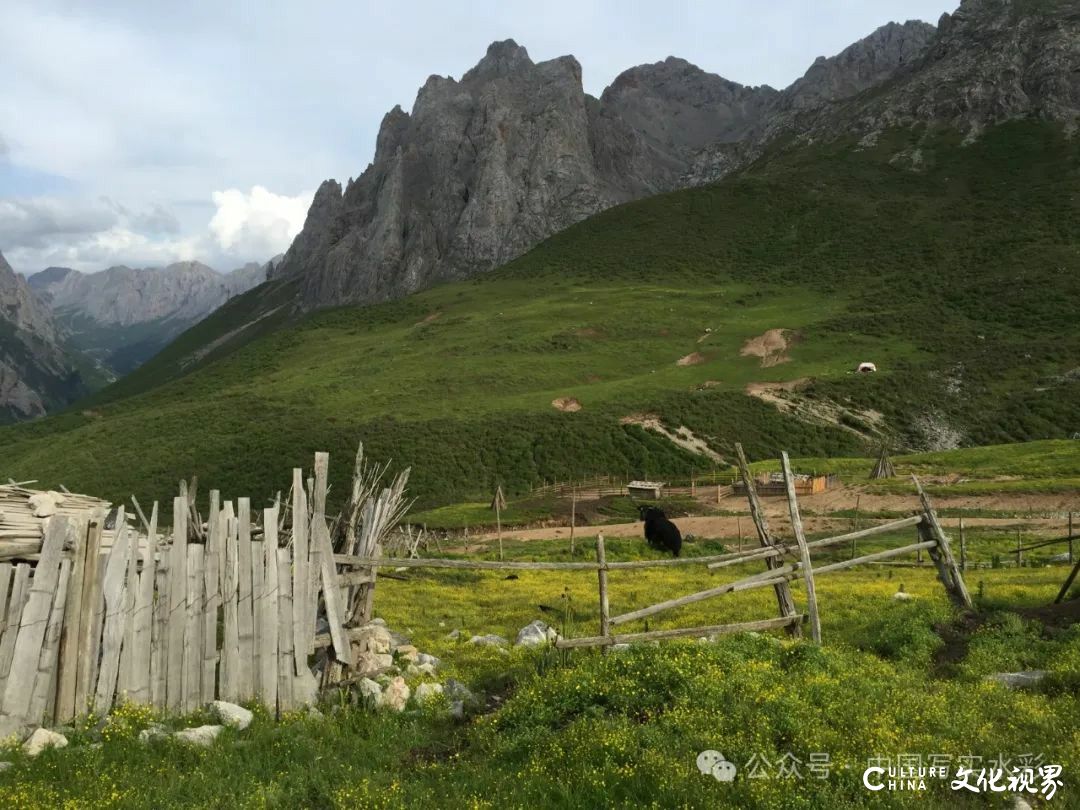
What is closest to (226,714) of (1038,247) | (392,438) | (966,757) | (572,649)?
(572,649)

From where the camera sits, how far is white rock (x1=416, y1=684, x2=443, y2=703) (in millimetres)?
8875

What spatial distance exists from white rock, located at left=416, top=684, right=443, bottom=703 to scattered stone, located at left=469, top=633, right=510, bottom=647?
3.02 m

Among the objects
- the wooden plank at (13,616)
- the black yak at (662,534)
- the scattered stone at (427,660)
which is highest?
the wooden plank at (13,616)

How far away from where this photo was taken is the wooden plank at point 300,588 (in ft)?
29.4

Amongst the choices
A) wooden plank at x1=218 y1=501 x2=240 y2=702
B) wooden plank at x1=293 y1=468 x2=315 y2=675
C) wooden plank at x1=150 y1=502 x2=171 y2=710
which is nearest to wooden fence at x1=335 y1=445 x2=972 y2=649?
wooden plank at x1=293 y1=468 x2=315 y2=675

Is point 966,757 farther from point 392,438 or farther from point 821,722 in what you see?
point 392,438

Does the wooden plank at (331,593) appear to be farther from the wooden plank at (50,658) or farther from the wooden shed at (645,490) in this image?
the wooden shed at (645,490)

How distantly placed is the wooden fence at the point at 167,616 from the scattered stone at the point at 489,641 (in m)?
3.45

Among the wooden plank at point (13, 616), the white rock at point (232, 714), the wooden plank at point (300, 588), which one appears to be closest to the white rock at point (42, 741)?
the wooden plank at point (13, 616)

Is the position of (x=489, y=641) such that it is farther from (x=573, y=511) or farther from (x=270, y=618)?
(x=573, y=511)

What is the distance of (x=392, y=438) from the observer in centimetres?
5628

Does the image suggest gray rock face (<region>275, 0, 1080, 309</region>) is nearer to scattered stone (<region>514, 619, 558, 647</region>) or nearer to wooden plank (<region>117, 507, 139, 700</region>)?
scattered stone (<region>514, 619, 558, 647</region>)

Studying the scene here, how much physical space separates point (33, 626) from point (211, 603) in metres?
1.83

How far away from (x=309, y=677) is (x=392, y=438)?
1894 inches
